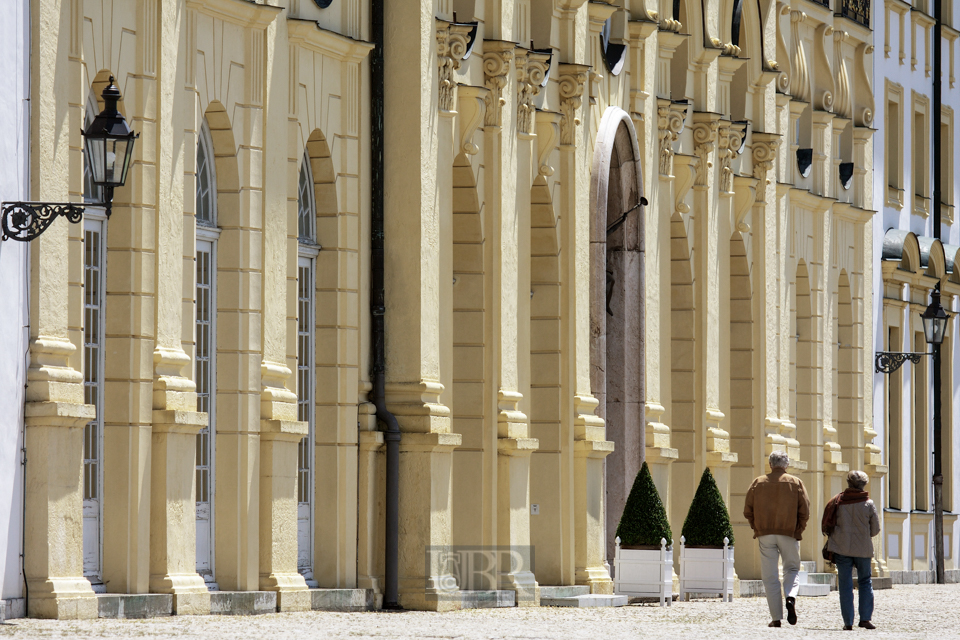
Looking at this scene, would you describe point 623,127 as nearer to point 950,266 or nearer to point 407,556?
point 407,556

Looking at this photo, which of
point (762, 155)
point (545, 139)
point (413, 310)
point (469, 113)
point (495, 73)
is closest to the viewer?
point (413, 310)

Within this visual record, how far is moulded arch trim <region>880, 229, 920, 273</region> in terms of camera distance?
125 ft

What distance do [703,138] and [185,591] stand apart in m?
14.2

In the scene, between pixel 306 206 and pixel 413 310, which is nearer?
pixel 306 206

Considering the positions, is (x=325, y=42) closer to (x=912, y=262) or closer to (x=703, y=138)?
(x=703, y=138)

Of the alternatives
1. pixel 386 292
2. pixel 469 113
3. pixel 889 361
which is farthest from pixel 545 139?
pixel 889 361

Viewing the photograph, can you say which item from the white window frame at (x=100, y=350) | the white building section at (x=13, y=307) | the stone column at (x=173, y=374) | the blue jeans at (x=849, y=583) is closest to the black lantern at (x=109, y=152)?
the white building section at (x=13, y=307)

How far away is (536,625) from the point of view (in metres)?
17.8

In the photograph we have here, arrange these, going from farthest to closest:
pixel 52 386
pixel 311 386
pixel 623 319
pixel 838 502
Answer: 1. pixel 623 319
2. pixel 311 386
3. pixel 838 502
4. pixel 52 386

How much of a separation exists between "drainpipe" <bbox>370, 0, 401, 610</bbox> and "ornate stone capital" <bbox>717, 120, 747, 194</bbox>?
10.2 m

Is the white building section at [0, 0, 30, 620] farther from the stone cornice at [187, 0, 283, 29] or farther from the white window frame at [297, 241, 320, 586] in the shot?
the white window frame at [297, 241, 320, 586]

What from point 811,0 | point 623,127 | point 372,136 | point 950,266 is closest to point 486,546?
point 372,136

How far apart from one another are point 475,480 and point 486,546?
2.24 ft

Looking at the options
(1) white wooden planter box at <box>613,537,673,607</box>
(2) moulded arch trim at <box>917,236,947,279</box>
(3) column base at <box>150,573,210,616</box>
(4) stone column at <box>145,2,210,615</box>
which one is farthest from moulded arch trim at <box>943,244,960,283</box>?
(3) column base at <box>150,573,210,616</box>
